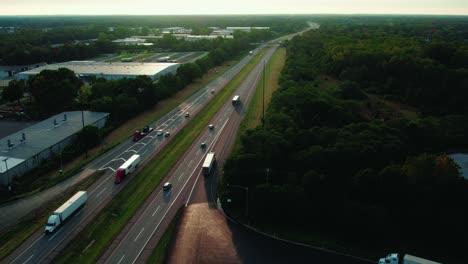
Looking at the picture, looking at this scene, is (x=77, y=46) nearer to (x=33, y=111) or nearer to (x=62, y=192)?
(x=33, y=111)

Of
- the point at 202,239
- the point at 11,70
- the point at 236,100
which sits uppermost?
the point at 11,70

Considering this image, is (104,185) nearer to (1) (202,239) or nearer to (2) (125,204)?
(2) (125,204)

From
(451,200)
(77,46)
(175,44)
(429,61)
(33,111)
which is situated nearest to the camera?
(451,200)

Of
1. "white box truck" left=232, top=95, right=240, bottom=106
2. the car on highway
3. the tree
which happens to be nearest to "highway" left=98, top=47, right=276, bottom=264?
the car on highway

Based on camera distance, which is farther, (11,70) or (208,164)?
(11,70)

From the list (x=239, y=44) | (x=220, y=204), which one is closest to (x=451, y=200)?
(x=220, y=204)

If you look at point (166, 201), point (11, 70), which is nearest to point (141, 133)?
point (166, 201)

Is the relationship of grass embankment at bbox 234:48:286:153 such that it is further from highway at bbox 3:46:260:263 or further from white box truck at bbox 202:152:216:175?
highway at bbox 3:46:260:263
